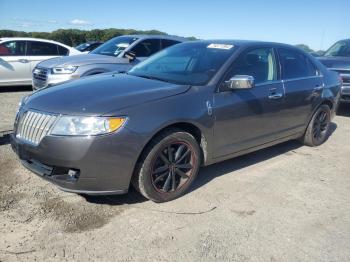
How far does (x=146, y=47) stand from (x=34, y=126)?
5993 millimetres

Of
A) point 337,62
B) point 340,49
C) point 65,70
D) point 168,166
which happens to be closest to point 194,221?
point 168,166

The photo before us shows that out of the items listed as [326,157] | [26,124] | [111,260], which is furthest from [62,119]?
[326,157]

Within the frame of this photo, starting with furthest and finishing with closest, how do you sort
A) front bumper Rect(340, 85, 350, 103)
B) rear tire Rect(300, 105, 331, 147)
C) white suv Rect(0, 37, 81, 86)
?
white suv Rect(0, 37, 81, 86) → front bumper Rect(340, 85, 350, 103) → rear tire Rect(300, 105, 331, 147)

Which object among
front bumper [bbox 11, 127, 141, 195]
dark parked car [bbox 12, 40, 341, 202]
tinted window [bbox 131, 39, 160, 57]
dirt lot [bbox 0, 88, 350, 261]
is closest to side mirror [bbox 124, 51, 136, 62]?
tinted window [bbox 131, 39, 160, 57]

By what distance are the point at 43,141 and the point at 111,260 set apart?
1.19 m

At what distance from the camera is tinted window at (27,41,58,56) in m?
10.7

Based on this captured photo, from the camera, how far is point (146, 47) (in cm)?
906

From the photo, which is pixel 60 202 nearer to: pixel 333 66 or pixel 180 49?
pixel 180 49

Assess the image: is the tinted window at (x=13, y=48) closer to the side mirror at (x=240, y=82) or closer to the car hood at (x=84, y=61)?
the car hood at (x=84, y=61)

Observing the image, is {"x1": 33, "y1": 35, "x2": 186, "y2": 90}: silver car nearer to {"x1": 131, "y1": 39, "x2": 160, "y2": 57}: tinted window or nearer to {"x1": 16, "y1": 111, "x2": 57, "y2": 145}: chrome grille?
{"x1": 131, "y1": 39, "x2": 160, "y2": 57}: tinted window

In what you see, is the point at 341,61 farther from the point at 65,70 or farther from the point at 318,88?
the point at 65,70

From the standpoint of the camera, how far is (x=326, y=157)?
5555 mm

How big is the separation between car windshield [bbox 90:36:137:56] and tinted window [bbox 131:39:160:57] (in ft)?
0.71

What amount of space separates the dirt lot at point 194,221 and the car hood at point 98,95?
0.93 metres
